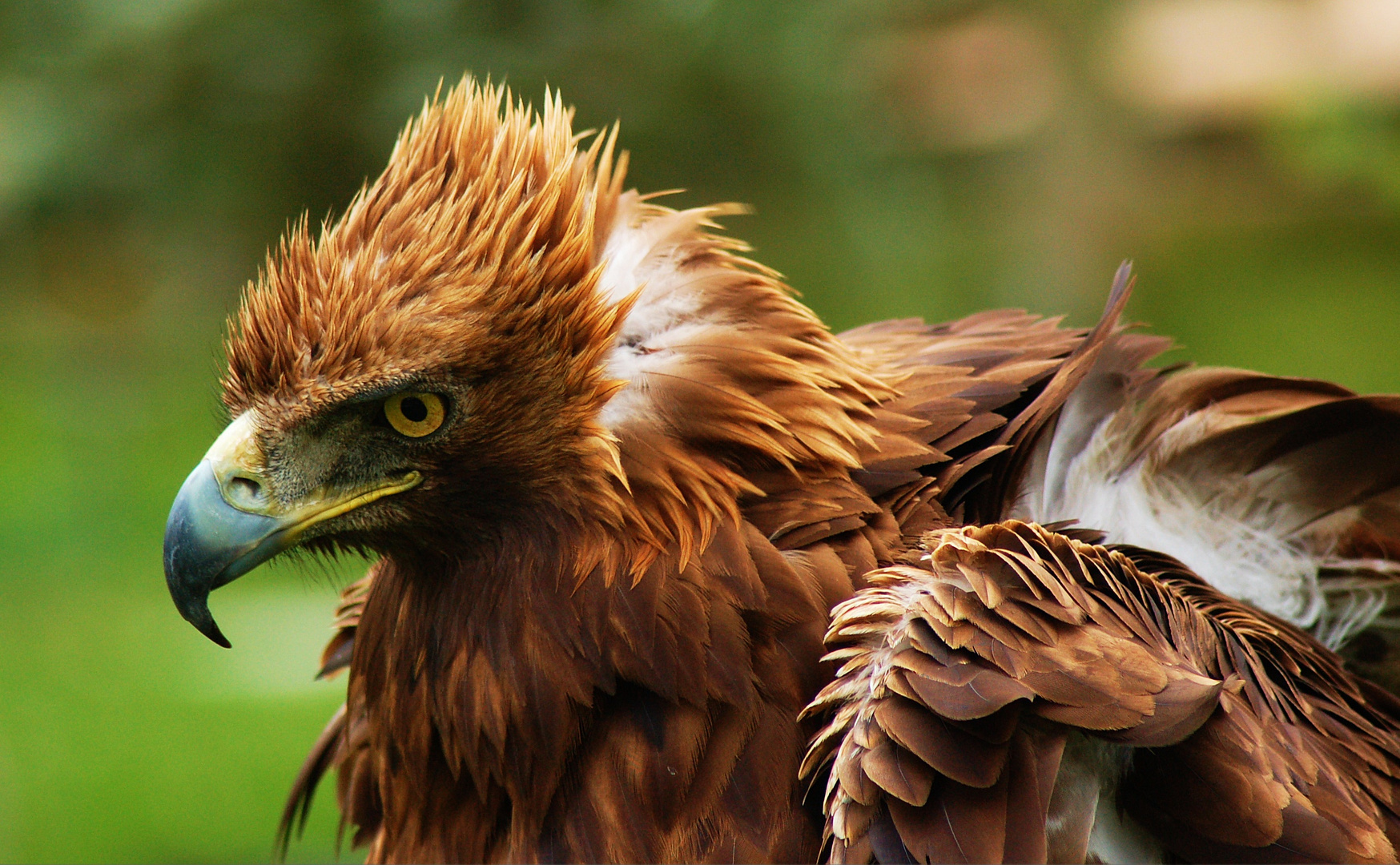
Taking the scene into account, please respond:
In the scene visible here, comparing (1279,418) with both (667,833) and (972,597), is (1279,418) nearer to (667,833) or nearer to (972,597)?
(972,597)

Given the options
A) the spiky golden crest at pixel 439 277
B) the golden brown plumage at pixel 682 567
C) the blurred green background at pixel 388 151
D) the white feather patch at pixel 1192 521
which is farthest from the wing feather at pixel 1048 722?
the blurred green background at pixel 388 151

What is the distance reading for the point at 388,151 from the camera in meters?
10.0

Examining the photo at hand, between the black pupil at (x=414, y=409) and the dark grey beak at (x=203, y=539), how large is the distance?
321 millimetres

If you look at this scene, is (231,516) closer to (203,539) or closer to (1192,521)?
(203,539)

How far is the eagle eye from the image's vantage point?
2551mm

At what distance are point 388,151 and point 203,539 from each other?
790 cm

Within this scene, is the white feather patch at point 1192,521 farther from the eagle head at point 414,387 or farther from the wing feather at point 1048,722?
the eagle head at point 414,387

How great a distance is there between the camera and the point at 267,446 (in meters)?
2.57

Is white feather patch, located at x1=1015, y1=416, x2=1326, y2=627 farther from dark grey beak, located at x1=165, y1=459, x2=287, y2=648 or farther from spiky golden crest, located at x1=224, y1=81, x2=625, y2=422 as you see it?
dark grey beak, located at x1=165, y1=459, x2=287, y2=648

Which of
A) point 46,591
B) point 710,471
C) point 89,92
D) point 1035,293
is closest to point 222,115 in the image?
point 89,92

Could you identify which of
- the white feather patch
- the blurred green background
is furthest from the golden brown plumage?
the blurred green background

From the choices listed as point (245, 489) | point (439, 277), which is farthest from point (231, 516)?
point (439, 277)

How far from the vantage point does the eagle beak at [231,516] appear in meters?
2.54

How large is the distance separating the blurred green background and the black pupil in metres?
4.06
